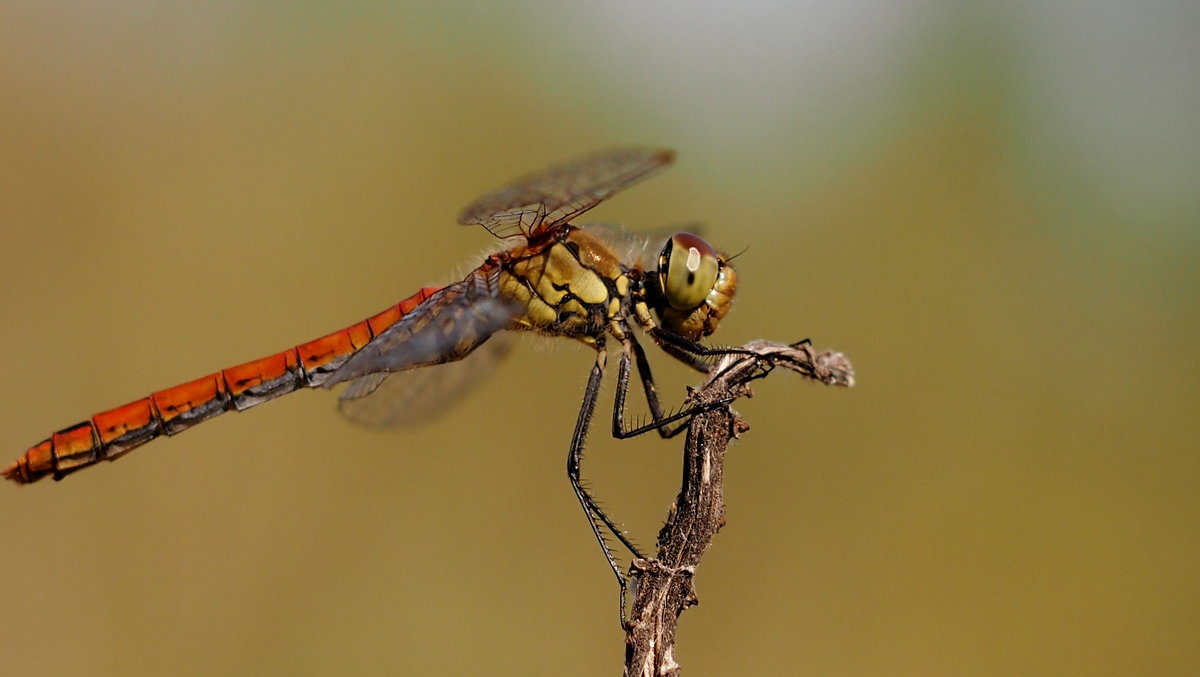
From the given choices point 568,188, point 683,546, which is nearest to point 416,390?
point 568,188

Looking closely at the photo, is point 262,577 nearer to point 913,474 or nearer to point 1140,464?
point 913,474

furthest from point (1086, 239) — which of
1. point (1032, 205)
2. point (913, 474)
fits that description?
point (913, 474)

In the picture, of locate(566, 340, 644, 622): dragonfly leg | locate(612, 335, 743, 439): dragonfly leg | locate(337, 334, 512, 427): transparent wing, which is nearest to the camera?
locate(566, 340, 644, 622): dragonfly leg

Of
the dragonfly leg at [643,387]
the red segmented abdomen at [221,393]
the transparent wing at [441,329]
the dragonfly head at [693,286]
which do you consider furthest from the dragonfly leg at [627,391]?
the red segmented abdomen at [221,393]

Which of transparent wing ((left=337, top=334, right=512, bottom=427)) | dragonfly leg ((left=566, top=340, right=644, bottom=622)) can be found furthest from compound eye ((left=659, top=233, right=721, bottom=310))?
transparent wing ((left=337, top=334, right=512, bottom=427))

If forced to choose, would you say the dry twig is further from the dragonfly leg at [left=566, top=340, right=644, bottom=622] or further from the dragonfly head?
the dragonfly head

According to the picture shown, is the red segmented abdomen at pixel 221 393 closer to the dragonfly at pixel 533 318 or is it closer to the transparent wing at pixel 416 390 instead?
the dragonfly at pixel 533 318
